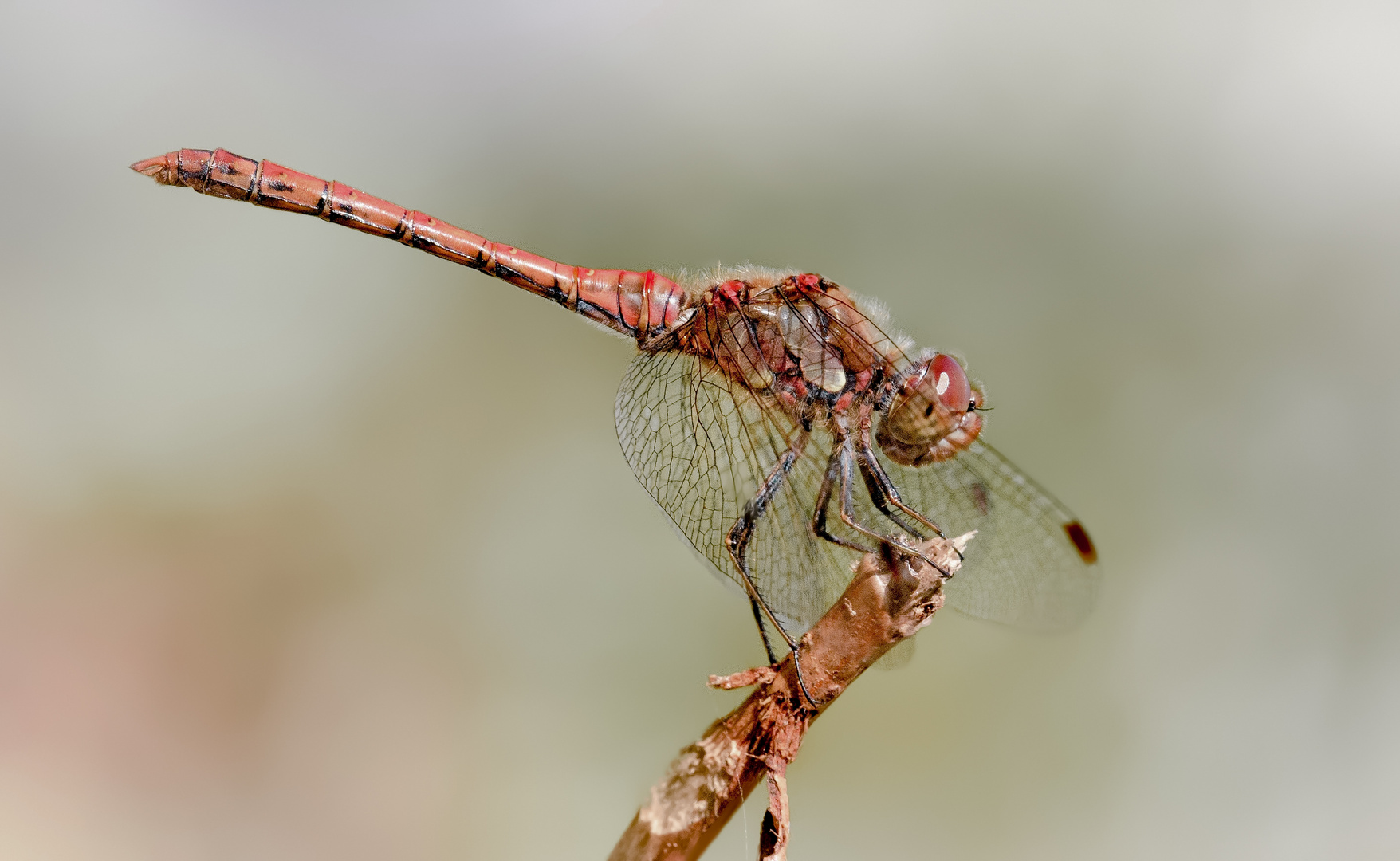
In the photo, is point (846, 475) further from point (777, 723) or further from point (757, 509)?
point (777, 723)

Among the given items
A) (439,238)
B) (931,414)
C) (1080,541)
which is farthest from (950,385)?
(439,238)

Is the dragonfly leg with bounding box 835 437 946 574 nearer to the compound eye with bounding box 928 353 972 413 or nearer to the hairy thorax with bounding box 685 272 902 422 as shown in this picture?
the hairy thorax with bounding box 685 272 902 422

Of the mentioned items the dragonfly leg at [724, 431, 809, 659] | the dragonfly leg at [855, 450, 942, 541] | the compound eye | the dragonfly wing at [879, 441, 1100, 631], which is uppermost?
the compound eye

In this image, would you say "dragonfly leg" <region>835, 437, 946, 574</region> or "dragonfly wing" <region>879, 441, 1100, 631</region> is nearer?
"dragonfly leg" <region>835, 437, 946, 574</region>

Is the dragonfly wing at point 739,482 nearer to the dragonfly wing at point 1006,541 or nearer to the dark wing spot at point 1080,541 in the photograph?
the dragonfly wing at point 1006,541

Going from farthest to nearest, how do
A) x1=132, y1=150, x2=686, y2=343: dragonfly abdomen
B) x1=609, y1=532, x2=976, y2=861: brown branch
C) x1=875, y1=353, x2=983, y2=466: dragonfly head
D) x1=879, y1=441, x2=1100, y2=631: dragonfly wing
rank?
x1=132, y1=150, x2=686, y2=343: dragonfly abdomen, x1=879, y1=441, x2=1100, y2=631: dragonfly wing, x1=875, y1=353, x2=983, y2=466: dragonfly head, x1=609, y1=532, x2=976, y2=861: brown branch

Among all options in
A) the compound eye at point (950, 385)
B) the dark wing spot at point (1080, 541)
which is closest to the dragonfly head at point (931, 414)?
the compound eye at point (950, 385)

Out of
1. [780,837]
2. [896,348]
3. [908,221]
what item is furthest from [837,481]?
[908,221]

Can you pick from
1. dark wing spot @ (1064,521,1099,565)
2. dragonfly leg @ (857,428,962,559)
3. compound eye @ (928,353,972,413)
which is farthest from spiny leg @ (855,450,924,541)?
dark wing spot @ (1064,521,1099,565)
